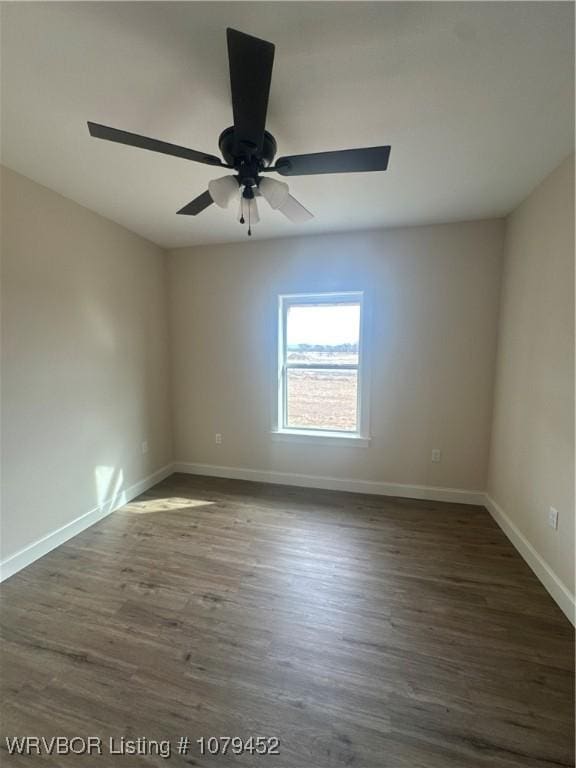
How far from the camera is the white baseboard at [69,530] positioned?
6.79ft

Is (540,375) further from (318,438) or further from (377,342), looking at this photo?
(318,438)

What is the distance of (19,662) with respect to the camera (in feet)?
4.86

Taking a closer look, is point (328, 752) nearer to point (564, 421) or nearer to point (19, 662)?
point (19, 662)

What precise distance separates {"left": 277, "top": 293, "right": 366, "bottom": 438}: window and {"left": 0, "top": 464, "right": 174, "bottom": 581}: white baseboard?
1549mm

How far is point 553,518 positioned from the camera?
191 cm

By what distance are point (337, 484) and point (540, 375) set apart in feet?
6.54

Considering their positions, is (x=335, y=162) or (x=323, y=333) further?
(x=323, y=333)

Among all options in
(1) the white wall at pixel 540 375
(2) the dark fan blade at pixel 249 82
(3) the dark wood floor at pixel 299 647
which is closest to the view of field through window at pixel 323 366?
(3) the dark wood floor at pixel 299 647

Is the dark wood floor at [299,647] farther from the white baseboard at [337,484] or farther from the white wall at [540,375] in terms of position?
the white baseboard at [337,484]

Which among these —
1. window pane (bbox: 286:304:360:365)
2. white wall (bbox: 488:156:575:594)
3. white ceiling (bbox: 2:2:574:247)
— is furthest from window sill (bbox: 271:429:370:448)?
white ceiling (bbox: 2:2:574:247)

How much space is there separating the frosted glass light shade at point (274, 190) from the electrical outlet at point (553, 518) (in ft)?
7.77

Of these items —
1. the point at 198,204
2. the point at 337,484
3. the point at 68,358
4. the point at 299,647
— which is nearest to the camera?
the point at 299,647

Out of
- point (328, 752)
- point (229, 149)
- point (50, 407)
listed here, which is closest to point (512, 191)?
point (229, 149)

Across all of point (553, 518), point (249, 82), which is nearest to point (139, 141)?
point (249, 82)
